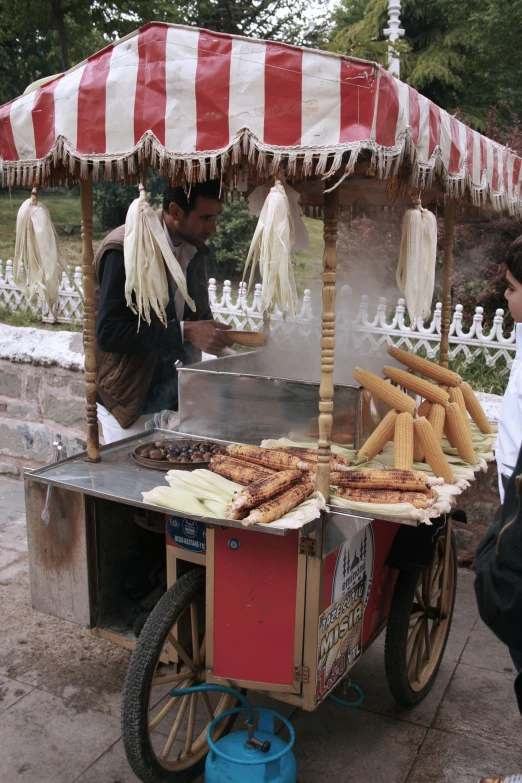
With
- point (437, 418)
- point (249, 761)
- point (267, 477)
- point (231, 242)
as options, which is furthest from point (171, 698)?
point (231, 242)

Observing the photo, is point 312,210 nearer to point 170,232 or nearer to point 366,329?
point 170,232

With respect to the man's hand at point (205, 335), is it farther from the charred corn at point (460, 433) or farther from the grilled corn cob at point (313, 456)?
the charred corn at point (460, 433)

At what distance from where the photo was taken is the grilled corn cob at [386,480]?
2.39 meters

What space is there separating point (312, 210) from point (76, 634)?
304 centimetres

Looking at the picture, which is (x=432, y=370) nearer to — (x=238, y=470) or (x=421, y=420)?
(x=421, y=420)

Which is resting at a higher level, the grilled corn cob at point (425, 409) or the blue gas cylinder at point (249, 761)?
the grilled corn cob at point (425, 409)

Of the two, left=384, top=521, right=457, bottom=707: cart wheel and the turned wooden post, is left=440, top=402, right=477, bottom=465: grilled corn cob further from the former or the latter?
the turned wooden post

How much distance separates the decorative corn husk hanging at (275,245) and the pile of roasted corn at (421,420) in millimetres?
904

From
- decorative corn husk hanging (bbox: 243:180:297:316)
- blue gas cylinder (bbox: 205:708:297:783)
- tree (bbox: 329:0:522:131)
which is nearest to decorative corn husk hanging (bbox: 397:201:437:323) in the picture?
decorative corn husk hanging (bbox: 243:180:297:316)

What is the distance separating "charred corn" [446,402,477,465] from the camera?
296 cm

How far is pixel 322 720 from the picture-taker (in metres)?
3.03

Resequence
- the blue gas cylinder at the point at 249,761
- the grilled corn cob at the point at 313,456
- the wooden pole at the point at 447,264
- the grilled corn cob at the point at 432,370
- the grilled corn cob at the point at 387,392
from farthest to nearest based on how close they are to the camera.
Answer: the wooden pole at the point at 447,264
the grilled corn cob at the point at 432,370
the grilled corn cob at the point at 387,392
the grilled corn cob at the point at 313,456
the blue gas cylinder at the point at 249,761

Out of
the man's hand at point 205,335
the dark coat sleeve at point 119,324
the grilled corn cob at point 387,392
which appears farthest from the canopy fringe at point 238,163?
the man's hand at point 205,335

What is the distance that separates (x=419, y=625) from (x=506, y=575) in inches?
66.8
